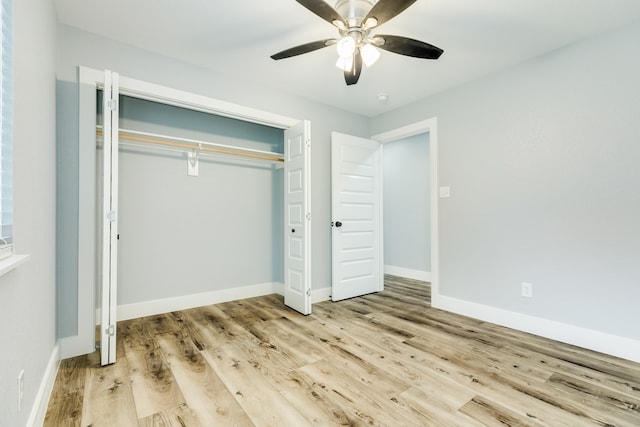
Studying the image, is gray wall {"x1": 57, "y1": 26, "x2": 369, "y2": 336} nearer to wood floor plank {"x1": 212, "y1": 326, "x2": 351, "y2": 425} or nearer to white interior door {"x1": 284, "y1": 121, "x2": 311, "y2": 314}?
white interior door {"x1": 284, "y1": 121, "x2": 311, "y2": 314}

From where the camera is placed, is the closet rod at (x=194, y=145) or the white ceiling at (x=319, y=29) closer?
the white ceiling at (x=319, y=29)

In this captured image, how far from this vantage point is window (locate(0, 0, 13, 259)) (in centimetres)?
106

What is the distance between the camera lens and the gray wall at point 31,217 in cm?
116

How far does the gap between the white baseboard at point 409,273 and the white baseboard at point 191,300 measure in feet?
7.77

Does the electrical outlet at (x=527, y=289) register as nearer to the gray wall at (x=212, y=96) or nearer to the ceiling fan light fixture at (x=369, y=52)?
the gray wall at (x=212, y=96)

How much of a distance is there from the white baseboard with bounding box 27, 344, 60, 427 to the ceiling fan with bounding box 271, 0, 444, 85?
2.49 metres

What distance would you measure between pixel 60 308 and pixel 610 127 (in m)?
4.51

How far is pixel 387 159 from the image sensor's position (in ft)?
19.1

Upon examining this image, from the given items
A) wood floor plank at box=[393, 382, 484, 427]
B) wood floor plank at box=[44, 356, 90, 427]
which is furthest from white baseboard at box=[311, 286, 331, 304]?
wood floor plank at box=[44, 356, 90, 427]

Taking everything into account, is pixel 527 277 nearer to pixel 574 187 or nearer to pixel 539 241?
pixel 539 241

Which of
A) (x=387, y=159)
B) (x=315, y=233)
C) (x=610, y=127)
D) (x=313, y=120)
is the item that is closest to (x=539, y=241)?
(x=610, y=127)

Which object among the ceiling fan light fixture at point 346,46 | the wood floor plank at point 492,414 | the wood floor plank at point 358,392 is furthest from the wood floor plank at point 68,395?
the ceiling fan light fixture at point 346,46

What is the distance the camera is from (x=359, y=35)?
204 cm

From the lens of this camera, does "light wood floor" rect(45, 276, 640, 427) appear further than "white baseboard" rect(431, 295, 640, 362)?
No
